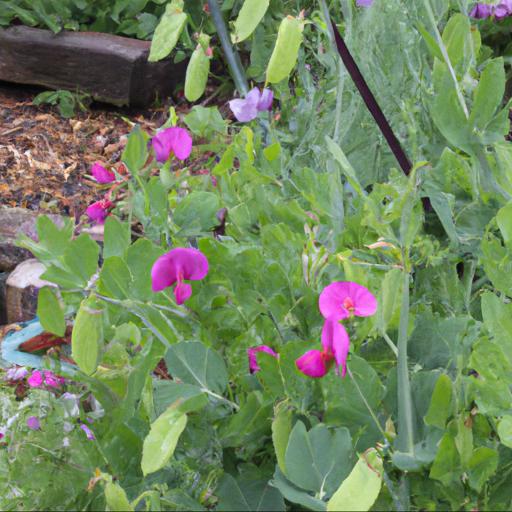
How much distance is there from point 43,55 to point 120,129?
464 millimetres

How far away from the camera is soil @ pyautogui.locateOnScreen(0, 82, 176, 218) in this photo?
9.86ft

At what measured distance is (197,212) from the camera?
0.99m

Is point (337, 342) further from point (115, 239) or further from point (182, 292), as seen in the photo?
point (115, 239)

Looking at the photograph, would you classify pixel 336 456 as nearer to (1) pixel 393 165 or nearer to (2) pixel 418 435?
(2) pixel 418 435

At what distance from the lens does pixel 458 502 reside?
68 centimetres

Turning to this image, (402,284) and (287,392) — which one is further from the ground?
(402,284)

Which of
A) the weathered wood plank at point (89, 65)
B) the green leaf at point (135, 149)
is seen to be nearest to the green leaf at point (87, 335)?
the green leaf at point (135, 149)

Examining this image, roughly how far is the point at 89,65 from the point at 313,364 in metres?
3.03

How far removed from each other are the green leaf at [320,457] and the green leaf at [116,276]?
0.23 metres

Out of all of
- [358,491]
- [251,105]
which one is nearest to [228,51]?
[251,105]

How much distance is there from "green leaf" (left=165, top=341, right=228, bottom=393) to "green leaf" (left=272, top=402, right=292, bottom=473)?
0.24ft

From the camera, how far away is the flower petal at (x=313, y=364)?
664 millimetres

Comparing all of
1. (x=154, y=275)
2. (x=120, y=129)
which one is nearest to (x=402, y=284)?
(x=154, y=275)

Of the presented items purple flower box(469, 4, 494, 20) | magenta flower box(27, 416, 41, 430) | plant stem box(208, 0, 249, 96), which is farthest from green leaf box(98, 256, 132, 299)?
purple flower box(469, 4, 494, 20)
